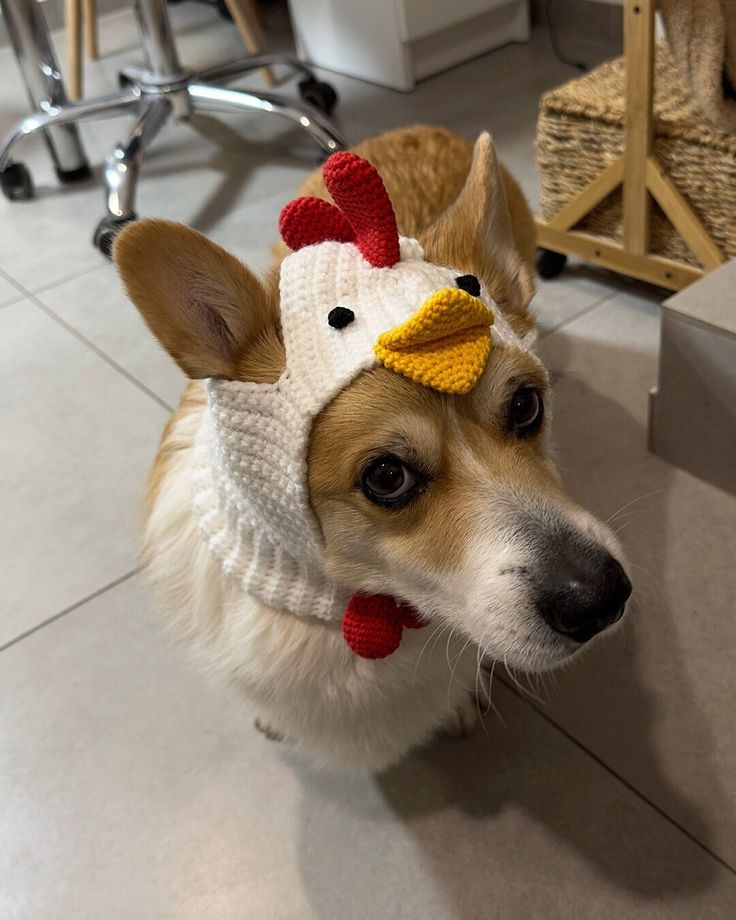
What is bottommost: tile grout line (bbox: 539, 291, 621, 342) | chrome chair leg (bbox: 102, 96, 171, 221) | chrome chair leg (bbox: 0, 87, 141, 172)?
tile grout line (bbox: 539, 291, 621, 342)

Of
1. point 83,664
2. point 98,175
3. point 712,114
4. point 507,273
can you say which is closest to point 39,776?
point 83,664

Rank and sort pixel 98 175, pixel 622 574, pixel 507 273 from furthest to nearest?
1. pixel 98 175
2. pixel 507 273
3. pixel 622 574

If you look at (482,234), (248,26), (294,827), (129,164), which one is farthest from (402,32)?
(294,827)

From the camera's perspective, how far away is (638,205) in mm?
1805

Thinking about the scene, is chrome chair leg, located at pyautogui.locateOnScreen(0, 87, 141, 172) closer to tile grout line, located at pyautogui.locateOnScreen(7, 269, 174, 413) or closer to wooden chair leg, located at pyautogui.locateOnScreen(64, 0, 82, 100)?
tile grout line, located at pyautogui.locateOnScreen(7, 269, 174, 413)

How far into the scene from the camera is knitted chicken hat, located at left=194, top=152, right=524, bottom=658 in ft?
2.63

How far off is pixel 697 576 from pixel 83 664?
1.01 m

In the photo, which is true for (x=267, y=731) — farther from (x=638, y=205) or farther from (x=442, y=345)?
(x=638, y=205)

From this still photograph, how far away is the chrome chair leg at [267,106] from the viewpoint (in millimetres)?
2496

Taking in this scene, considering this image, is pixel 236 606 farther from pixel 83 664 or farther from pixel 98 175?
pixel 98 175

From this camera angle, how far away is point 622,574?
84 centimetres

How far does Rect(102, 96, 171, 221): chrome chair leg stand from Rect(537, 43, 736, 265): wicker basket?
1076 millimetres

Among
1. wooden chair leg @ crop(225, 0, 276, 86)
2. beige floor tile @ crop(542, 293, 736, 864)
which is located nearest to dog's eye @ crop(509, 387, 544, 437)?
beige floor tile @ crop(542, 293, 736, 864)

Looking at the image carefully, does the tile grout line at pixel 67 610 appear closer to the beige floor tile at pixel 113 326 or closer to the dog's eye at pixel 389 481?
the beige floor tile at pixel 113 326
